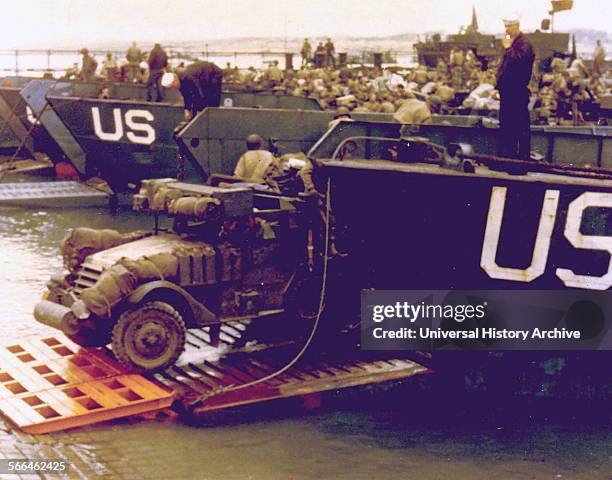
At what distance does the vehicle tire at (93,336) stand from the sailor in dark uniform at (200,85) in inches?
241

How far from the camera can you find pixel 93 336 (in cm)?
756

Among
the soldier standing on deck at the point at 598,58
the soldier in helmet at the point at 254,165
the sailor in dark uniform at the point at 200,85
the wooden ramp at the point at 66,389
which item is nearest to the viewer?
the wooden ramp at the point at 66,389

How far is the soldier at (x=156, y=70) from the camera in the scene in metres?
19.6

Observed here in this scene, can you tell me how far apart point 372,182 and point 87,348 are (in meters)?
2.59

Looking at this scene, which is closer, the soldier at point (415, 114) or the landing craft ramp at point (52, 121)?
the soldier at point (415, 114)

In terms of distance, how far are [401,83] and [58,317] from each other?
19695 millimetres

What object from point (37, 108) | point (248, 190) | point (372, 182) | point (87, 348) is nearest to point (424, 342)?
point (372, 182)

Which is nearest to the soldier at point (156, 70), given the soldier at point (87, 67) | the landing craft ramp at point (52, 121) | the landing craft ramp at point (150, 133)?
the landing craft ramp at point (52, 121)

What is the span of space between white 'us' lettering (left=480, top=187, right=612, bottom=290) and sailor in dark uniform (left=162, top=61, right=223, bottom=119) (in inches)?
252

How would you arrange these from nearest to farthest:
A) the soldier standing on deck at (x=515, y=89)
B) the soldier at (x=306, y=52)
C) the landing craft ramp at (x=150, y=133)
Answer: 1. the soldier standing on deck at (x=515, y=89)
2. the landing craft ramp at (x=150, y=133)
3. the soldier at (x=306, y=52)

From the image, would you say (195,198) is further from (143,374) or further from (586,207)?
(586,207)

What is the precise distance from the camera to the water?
6316mm

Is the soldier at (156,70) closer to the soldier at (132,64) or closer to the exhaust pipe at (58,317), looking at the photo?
the soldier at (132,64)

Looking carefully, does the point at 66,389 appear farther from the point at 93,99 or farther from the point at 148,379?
the point at 93,99
